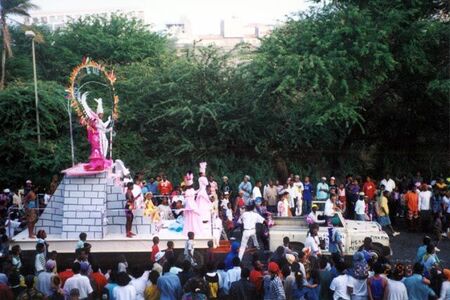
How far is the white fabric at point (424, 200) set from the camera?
17703 mm

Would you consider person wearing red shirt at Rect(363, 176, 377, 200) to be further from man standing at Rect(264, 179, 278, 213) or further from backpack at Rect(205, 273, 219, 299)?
backpack at Rect(205, 273, 219, 299)

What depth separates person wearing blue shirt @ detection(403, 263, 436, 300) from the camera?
30.9 ft

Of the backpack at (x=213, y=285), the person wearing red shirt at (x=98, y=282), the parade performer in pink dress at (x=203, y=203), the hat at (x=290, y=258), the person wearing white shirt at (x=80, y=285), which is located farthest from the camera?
the parade performer in pink dress at (x=203, y=203)

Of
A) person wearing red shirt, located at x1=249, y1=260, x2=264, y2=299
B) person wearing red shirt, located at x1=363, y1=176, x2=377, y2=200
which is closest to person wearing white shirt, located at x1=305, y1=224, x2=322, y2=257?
person wearing red shirt, located at x1=249, y1=260, x2=264, y2=299

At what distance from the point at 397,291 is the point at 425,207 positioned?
912 cm

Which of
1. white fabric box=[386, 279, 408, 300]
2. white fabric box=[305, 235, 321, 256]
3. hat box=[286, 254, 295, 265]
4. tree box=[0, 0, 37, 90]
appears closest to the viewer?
white fabric box=[386, 279, 408, 300]

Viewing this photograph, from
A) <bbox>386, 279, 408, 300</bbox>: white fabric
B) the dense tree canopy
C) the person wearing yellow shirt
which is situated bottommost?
<bbox>386, 279, 408, 300</bbox>: white fabric

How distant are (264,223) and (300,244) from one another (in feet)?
3.57

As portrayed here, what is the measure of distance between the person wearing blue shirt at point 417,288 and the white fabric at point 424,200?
28.3ft

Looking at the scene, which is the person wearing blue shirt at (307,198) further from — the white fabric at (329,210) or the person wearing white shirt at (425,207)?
the white fabric at (329,210)

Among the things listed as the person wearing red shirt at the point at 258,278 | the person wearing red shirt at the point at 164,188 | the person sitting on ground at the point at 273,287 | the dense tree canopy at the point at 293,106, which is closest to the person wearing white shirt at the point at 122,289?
the person wearing red shirt at the point at 258,278

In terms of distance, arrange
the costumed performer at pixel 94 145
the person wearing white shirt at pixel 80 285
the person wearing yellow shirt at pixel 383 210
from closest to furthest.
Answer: the person wearing white shirt at pixel 80 285 → the costumed performer at pixel 94 145 → the person wearing yellow shirt at pixel 383 210

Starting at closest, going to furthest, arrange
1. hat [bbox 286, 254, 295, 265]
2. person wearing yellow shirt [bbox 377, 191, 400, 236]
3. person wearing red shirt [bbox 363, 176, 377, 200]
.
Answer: hat [bbox 286, 254, 295, 265]
person wearing yellow shirt [bbox 377, 191, 400, 236]
person wearing red shirt [bbox 363, 176, 377, 200]

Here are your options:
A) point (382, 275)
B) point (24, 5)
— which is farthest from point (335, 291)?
point (24, 5)
